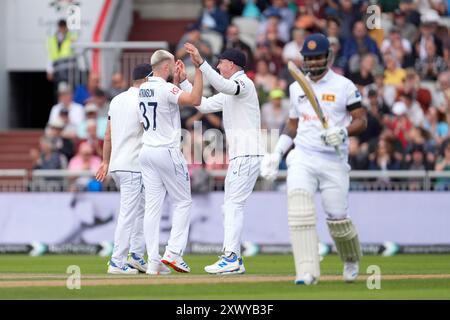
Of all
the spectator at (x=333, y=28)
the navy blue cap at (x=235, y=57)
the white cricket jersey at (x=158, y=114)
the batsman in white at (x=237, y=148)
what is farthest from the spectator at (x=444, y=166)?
the white cricket jersey at (x=158, y=114)

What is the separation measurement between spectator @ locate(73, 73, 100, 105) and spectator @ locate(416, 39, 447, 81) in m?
6.49

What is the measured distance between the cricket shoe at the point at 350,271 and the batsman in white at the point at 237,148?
1877mm

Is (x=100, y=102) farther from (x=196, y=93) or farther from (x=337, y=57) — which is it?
(x=196, y=93)

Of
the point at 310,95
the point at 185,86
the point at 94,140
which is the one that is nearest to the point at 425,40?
the point at 94,140

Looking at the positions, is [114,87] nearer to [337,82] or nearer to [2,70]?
[2,70]

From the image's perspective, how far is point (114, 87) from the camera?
2842 cm

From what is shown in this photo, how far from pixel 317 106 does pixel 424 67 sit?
14.5 metres

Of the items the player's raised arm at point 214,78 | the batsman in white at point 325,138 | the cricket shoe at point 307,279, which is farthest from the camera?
the player's raised arm at point 214,78

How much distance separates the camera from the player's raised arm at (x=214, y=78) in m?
15.4

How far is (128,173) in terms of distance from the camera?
17062 millimetres

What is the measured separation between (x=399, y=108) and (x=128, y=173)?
431 inches

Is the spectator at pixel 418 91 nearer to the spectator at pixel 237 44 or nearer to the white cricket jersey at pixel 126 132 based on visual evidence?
the spectator at pixel 237 44

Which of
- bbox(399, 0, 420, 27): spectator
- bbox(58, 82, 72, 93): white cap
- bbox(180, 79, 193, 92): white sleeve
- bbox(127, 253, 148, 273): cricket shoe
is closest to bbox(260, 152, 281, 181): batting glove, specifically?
bbox(180, 79, 193, 92): white sleeve
